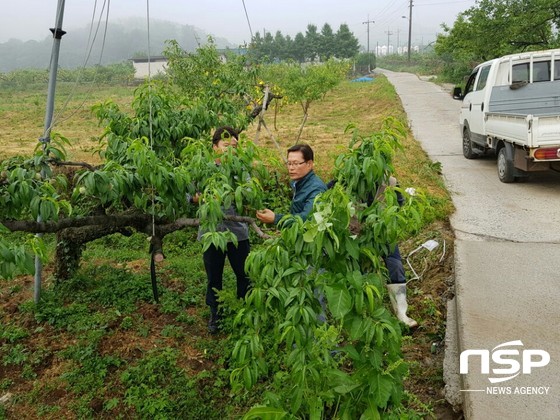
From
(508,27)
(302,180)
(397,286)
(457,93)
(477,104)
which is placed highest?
(508,27)

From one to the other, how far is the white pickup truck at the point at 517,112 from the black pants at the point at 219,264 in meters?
4.72

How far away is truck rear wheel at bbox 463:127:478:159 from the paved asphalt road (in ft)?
3.78

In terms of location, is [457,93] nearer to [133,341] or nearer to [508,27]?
[508,27]

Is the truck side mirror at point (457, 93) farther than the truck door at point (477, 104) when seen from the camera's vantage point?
Yes

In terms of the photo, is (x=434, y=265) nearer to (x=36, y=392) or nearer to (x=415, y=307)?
(x=415, y=307)

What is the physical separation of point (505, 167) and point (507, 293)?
3.99 metres

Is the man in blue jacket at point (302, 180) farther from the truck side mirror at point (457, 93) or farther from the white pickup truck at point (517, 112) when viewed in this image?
the truck side mirror at point (457, 93)

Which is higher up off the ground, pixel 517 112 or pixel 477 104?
pixel 477 104

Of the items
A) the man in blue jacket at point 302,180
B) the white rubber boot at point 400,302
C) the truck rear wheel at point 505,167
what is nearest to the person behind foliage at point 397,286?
the white rubber boot at point 400,302

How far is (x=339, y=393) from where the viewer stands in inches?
94.3

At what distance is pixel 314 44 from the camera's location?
2832 inches

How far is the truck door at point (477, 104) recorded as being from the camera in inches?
344

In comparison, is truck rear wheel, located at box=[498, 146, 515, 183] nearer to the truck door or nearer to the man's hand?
the truck door

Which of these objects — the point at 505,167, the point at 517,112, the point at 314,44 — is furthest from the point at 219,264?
the point at 314,44
